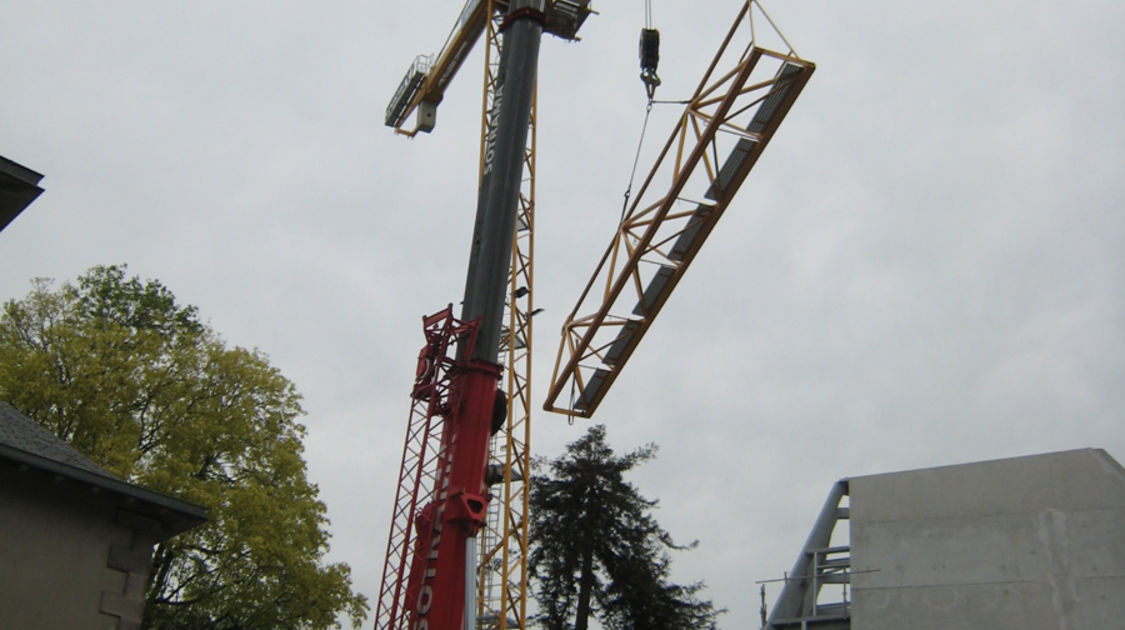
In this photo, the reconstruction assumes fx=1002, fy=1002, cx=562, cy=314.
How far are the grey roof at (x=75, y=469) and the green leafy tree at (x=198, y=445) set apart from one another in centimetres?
1082

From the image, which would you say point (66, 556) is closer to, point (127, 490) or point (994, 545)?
point (127, 490)

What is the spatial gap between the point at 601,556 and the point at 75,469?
25.4m

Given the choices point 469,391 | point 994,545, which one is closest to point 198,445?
point 469,391

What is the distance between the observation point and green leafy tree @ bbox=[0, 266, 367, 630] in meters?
23.2

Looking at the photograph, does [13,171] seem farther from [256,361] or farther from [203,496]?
[256,361]

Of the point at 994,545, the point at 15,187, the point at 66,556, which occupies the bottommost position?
the point at 66,556

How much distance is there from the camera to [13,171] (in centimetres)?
1115

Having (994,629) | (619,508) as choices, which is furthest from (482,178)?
(619,508)

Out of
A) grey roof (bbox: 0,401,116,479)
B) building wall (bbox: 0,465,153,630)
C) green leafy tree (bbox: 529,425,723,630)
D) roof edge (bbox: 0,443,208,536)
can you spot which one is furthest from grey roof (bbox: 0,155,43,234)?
green leafy tree (bbox: 529,425,723,630)

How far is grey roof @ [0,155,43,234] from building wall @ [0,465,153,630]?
306 centimetres

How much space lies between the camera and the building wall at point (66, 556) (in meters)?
10.6

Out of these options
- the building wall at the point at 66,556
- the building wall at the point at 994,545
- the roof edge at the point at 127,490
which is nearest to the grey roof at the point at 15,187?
the roof edge at the point at 127,490

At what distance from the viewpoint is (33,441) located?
451 inches

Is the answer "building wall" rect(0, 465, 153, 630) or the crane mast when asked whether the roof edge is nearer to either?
"building wall" rect(0, 465, 153, 630)
